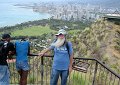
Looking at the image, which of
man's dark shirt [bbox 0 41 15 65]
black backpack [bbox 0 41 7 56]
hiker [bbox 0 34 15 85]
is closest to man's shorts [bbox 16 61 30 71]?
hiker [bbox 0 34 15 85]

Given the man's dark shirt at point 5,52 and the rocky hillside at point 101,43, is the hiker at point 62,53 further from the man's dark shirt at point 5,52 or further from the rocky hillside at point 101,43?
the rocky hillside at point 101,43

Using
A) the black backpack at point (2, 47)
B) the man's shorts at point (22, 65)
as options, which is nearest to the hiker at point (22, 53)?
the man's shorts at point (22, 65)

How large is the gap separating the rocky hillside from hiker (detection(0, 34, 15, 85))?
5.79 metres

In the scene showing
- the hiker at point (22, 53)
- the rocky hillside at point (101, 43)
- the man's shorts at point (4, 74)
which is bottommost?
the rocky hillside at point (101, 43)

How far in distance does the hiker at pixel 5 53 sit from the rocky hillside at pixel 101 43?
19.0ft

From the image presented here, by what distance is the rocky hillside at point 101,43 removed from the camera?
1143cm

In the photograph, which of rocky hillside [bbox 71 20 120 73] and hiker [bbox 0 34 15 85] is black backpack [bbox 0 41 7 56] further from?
rocky hillside [bbox 71 20 120 73]

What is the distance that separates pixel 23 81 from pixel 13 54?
719 mm

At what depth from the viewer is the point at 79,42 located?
1390 cm

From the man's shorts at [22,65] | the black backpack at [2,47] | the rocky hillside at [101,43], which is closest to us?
the black backpack at [2,47]

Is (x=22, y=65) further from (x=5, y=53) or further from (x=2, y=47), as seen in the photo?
(x=2, y=47)

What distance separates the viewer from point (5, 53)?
16.2 feet

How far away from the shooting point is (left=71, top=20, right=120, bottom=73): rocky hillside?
11430 millimetres

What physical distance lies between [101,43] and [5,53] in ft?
27.4
